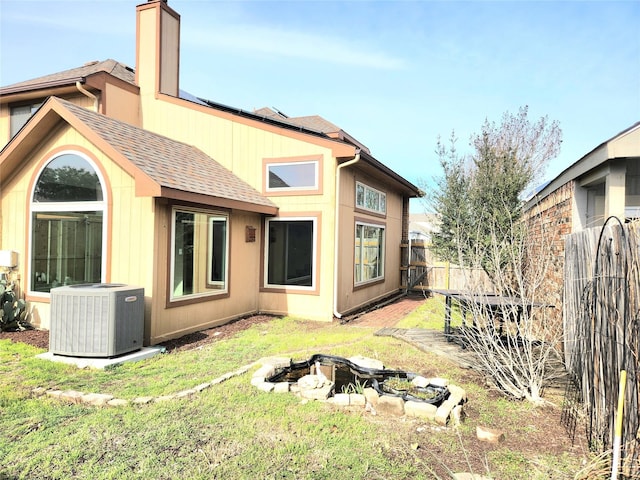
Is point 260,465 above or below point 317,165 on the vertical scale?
below

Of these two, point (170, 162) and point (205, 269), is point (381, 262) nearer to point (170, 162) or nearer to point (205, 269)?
point (205, 269)

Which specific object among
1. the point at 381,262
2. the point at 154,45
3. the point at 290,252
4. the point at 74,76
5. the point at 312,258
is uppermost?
the point at 154,45

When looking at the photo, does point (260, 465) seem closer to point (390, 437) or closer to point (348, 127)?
point (390, 437)

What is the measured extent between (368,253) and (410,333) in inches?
173

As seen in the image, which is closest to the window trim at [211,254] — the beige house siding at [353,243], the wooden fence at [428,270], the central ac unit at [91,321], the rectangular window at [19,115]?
the central ac unit at [91,321]

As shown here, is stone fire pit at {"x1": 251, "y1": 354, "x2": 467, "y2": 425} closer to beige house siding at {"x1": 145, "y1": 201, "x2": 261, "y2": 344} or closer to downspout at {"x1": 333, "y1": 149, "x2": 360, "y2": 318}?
beige house siding at {"x1": 145, "y1": 201, "x2": 261, "y2": 344}

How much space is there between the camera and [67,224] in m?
A: 7.32

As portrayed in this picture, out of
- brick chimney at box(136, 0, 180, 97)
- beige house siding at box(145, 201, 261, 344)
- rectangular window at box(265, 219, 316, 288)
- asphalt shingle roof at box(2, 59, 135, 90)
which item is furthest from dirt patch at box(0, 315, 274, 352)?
asphalt shingle roof at box(2, 59, 135, 90)

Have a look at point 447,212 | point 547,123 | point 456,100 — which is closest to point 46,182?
point 447,212

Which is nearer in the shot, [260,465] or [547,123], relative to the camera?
[260,465]

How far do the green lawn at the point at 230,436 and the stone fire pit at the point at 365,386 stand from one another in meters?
0.12

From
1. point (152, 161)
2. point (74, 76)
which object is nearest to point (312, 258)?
point (152, 161)

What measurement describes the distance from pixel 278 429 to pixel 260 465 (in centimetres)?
60

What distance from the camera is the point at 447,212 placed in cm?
1249
